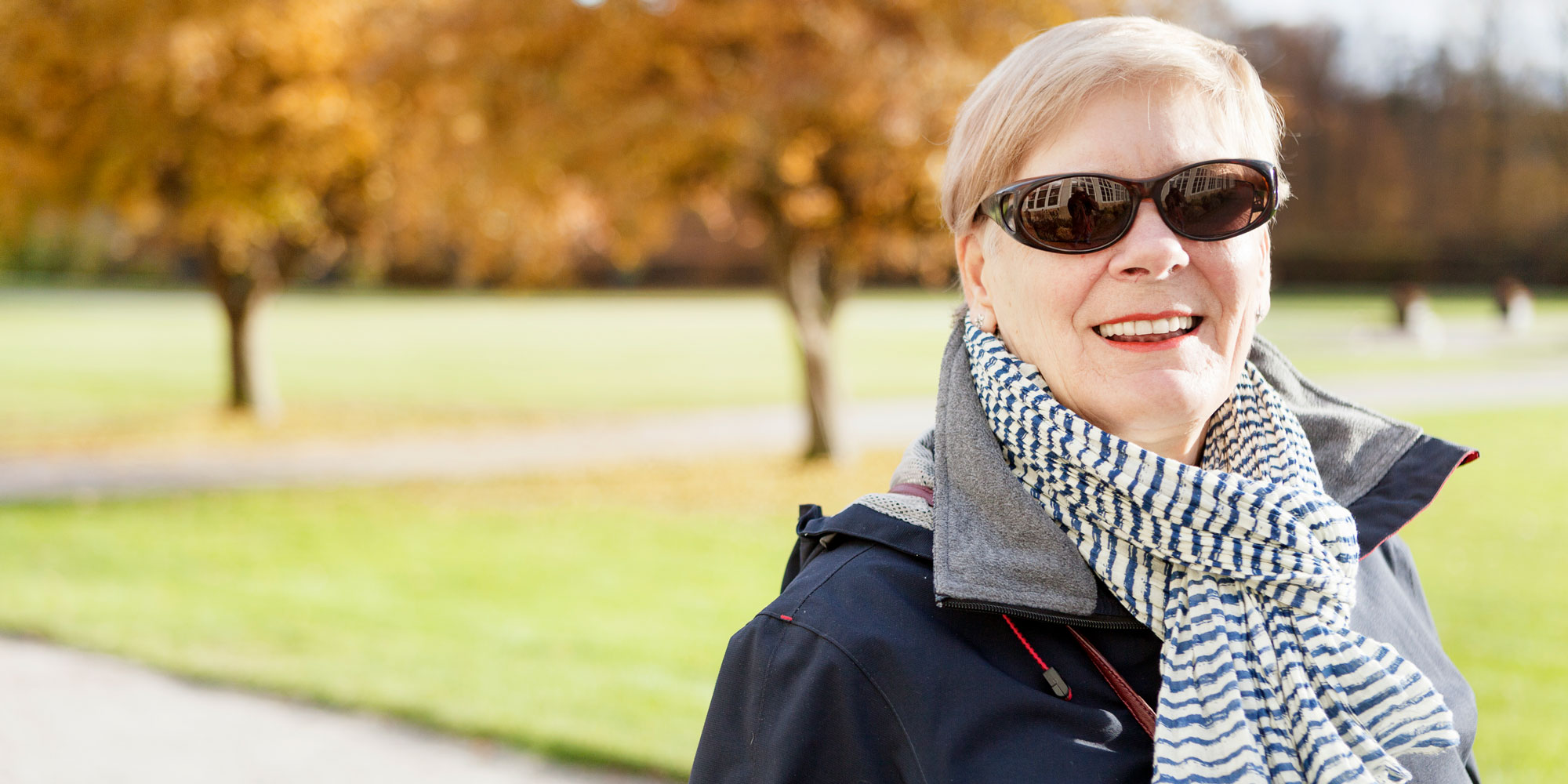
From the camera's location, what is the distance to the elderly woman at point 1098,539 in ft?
4.65

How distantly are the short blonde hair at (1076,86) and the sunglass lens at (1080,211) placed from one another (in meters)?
0.08

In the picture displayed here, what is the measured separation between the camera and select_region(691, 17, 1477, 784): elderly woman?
4.65 feet

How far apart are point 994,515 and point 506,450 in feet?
39.7

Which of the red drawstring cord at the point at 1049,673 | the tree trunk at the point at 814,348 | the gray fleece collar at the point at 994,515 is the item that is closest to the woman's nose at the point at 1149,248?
the gray fleece collar at the point at 994,515

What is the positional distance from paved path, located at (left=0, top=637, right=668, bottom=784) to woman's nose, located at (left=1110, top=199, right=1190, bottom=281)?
3.30 meters

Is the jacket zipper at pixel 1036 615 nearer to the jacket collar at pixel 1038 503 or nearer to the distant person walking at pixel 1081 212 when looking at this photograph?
the jacket collar at pixel 1038 503

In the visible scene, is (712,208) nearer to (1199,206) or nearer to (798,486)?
(798,486)

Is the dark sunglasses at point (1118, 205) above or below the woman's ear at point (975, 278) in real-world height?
above

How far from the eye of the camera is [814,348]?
36.1 ft

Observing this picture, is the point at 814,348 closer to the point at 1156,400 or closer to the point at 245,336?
the point at 245,336

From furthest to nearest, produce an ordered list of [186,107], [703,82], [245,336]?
[245,336]
[186,107]
[703,82]

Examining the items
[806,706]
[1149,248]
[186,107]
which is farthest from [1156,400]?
[186,107]

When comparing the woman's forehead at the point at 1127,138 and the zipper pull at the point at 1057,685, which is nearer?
the zipper pull at the point at 1057,685

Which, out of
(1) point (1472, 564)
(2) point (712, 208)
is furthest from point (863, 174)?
(1) point (1472, 564)
